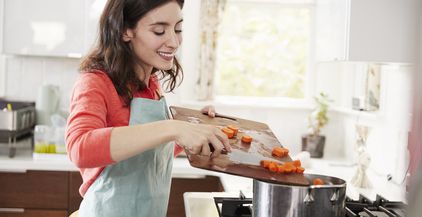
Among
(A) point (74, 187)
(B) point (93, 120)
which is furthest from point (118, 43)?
(A) point (74, 187)

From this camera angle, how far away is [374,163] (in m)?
2.80

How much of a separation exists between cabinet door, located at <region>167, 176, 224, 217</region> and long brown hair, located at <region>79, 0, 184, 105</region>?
1393 mm

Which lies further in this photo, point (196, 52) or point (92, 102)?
point (196, 52)

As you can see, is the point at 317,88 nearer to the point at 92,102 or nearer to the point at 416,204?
the point at 92,102

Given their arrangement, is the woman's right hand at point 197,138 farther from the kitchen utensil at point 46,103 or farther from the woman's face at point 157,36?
the kitchen utensil at point 46,103

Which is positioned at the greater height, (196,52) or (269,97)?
(196,52)

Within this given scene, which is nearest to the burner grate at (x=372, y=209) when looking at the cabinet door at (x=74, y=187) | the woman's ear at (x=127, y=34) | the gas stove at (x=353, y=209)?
the gas stove at (x=353, y=209)

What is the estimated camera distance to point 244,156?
1.20 metres

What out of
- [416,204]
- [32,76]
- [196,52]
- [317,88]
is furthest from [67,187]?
[416,204]

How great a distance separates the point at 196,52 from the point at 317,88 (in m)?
0.84

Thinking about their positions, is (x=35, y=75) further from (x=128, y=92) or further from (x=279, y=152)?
(x=279, y=152)

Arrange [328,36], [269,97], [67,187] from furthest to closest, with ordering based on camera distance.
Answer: [269,97], [67,187], [328,36]

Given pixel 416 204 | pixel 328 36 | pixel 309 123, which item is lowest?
pixel 309 123

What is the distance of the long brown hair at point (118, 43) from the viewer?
1.29 meters
